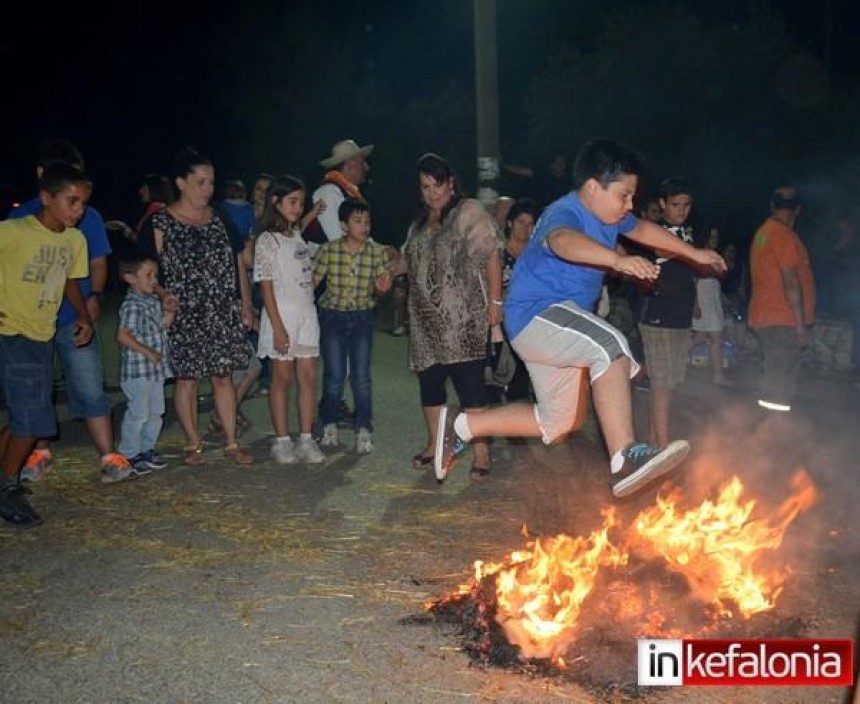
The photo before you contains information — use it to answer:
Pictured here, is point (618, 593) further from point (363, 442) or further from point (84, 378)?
point (84, 378)

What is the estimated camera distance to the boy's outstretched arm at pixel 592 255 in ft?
15.0

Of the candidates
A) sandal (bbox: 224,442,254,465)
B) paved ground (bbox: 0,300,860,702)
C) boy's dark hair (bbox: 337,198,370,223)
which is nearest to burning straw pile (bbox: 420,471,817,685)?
paved ground (bbox: 0,300,860,702)

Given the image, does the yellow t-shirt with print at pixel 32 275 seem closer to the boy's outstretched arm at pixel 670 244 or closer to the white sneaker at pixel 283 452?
the white sneaker at pixel 283 452

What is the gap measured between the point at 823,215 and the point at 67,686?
46.8 ft

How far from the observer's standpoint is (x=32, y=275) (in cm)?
606

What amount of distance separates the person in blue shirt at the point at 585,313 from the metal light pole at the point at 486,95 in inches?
241

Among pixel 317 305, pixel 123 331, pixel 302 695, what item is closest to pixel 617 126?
pixel 317 305

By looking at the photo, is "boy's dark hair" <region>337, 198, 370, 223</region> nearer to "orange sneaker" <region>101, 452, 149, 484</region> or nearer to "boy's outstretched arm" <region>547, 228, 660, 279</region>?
"orange sneaker" <region>101, 452, 149, 484</region>

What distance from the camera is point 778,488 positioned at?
22.7 ft

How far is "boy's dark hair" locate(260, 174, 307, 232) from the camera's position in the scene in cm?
726

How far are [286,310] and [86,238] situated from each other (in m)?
1.53

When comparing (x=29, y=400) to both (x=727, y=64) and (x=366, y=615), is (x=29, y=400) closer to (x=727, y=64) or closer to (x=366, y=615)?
(x=366, y=615)

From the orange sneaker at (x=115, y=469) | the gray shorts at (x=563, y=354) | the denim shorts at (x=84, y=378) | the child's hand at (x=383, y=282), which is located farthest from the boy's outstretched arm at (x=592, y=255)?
the orange sneaker at (x=115, y=469)

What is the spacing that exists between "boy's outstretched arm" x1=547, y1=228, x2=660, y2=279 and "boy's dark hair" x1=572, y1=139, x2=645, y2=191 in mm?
452
